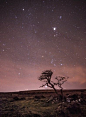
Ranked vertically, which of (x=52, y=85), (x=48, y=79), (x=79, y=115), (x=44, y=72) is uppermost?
(x=44, y=72)

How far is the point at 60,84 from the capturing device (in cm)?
2202

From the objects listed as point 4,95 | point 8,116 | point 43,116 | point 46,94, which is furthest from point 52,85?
point 4,95

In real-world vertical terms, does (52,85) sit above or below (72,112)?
above

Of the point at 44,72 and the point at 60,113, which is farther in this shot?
the point at 44,72

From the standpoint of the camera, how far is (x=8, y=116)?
10547mm

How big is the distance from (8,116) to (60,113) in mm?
5951

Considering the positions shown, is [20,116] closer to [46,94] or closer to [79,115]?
[79,115]

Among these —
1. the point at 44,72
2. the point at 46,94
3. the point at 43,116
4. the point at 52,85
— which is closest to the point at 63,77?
the point at 52,85

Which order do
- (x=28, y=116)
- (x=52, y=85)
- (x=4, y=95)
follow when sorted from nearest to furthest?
(x=28, y=116) < (x=52, y=85) < (x=4, y=95)

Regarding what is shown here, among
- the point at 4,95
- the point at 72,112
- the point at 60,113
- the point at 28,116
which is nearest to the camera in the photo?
the point at 28,116

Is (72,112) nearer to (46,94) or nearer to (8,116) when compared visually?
(8,116)

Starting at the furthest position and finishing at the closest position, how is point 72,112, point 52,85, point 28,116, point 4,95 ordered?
point 4,95, point 52,85, point 72,112, point 28,116

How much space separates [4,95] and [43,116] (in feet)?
98.0

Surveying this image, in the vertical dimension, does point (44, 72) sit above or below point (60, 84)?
above
